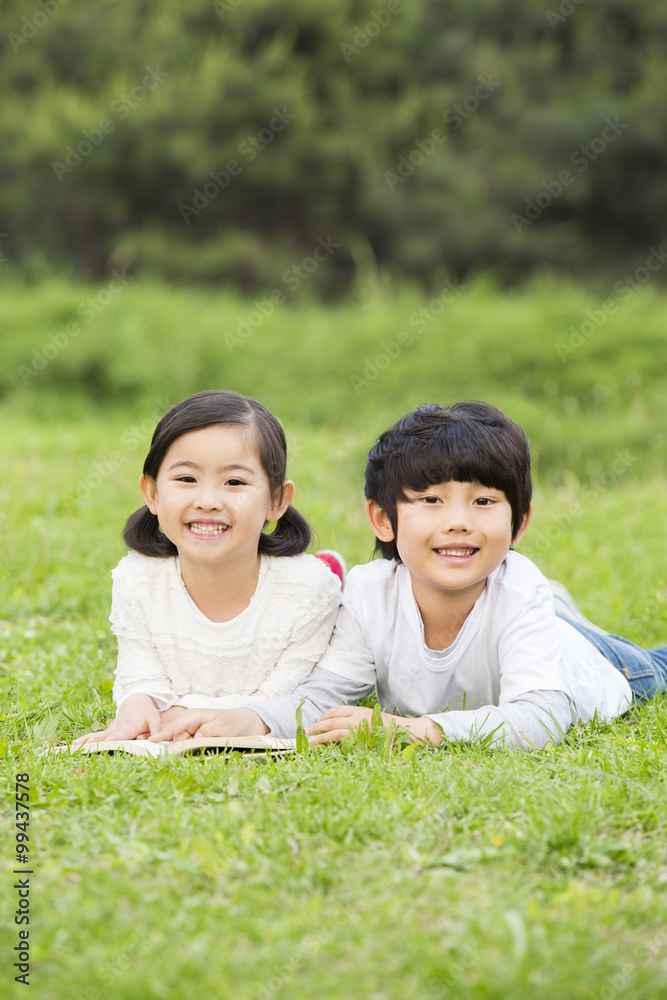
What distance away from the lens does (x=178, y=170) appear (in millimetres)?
18359

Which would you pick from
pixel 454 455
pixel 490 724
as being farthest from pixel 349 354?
pixel 490 724

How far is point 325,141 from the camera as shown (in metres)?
18.8

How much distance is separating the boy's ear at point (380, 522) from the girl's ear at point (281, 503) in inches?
10.9

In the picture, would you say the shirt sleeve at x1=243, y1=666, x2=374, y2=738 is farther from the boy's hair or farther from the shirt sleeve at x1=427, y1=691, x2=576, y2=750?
the boy's hair

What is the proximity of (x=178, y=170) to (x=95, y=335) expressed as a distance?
8112 mm

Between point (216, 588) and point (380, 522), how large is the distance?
1.95 ft

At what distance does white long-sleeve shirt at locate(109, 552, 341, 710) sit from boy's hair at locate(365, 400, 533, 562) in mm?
446

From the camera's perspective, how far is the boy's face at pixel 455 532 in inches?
119

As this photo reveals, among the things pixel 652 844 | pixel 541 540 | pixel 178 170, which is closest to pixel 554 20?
pixel 178 170

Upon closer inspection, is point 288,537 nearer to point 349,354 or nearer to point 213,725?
point 213,725

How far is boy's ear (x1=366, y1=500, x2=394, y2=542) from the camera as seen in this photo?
10.7 feet

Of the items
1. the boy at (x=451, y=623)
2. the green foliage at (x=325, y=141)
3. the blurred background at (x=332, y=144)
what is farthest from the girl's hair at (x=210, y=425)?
the green foliage at (x=325, y=141)

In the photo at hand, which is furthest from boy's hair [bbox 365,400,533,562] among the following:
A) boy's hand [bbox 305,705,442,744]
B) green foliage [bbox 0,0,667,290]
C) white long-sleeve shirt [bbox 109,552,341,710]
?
green foliage [bbox 0,0,667,290]

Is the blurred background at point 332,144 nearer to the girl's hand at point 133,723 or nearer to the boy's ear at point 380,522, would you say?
the boy's ear at point 380,522
